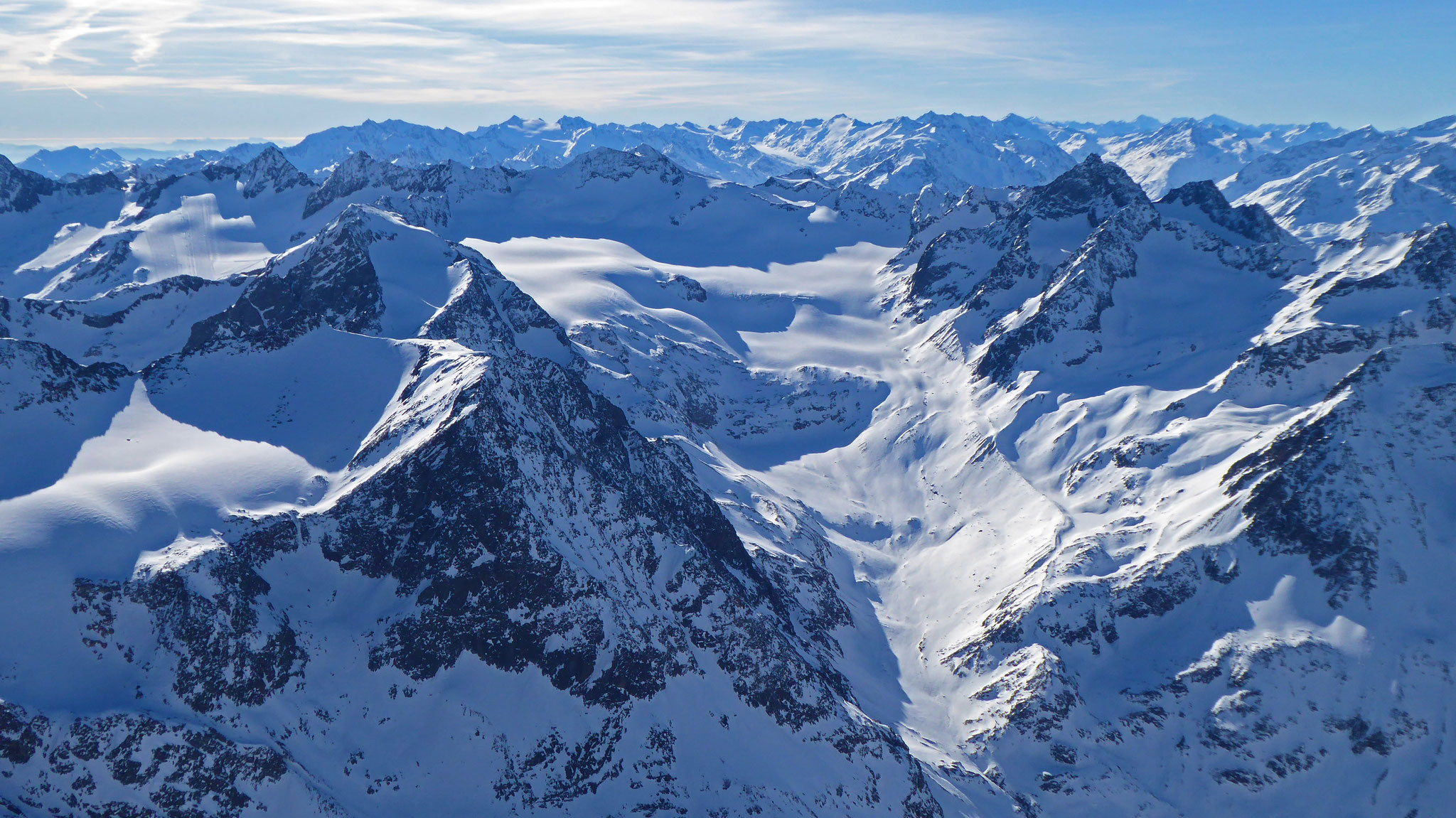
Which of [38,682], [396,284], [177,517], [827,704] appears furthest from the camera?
[396,284]

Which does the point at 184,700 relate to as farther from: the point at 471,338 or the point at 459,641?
the point at 471,338

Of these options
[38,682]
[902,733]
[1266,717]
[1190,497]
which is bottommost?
[902,733]

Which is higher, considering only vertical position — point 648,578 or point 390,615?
point 390,615

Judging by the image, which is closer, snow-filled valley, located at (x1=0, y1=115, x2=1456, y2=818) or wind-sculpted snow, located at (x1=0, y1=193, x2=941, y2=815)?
wind-sculpted snow, located at (x1=0, y1=193, x2=941, y2=815)

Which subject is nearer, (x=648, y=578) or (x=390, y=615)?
(x=390, y=615)

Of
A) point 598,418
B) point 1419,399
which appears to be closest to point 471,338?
point 598,418

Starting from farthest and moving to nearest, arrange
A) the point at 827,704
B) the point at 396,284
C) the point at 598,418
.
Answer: the point at 396,284
the point at 598,418
the point at 827,704

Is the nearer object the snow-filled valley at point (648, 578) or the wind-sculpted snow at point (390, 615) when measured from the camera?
the wind-sculpted snow at point (390, 615)

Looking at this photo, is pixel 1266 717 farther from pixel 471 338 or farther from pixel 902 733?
pixel 471 338

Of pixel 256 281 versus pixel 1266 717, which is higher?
pixel 256 281

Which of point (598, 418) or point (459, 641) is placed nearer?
point (459, 641)
